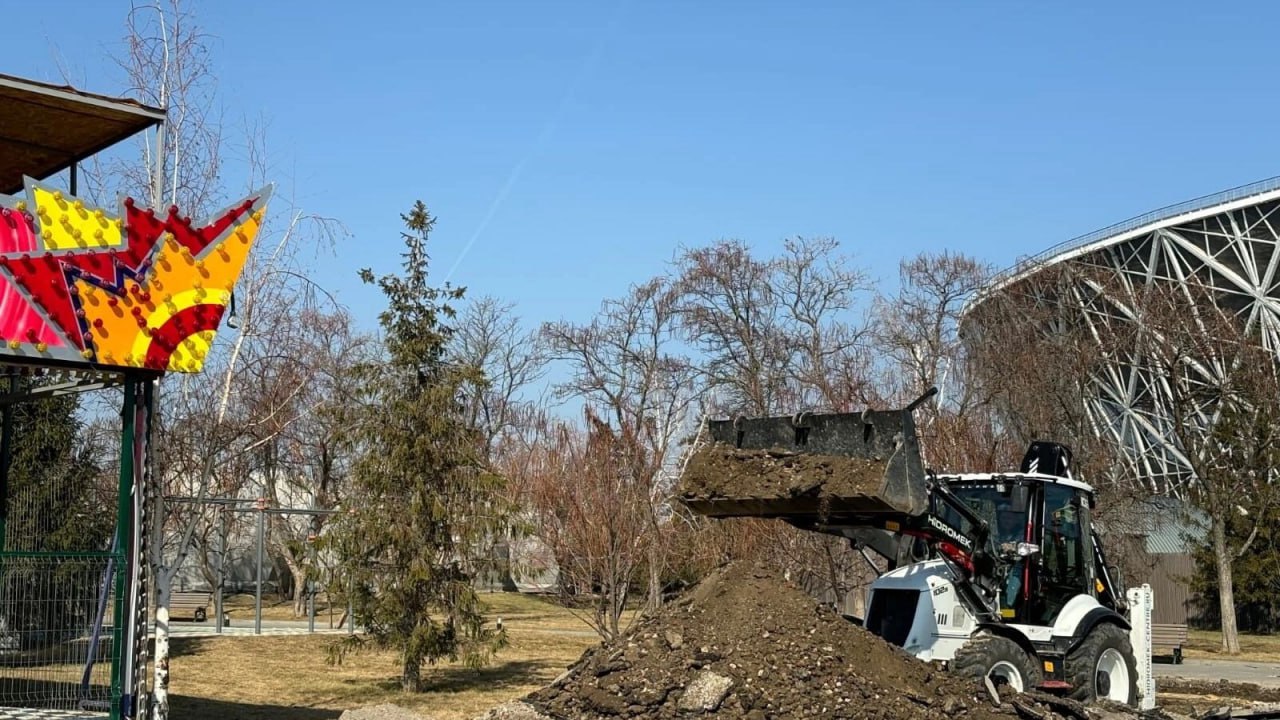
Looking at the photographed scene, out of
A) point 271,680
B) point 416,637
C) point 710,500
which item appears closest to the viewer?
point 710,500

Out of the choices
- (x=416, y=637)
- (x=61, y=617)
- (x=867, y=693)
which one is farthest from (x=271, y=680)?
(x=867, y=693)

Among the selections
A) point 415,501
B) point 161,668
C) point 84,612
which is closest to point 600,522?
point 415,501

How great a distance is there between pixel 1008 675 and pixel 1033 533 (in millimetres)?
1712

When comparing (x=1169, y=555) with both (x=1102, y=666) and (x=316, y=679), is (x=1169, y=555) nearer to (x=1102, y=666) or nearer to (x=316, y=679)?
(x=1102, y=666)

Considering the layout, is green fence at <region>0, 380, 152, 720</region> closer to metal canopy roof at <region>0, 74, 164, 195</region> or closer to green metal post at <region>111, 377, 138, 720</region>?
green metal post at <region>111, 377, 138, 720</region>

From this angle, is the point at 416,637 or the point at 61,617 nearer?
the point at 61,617

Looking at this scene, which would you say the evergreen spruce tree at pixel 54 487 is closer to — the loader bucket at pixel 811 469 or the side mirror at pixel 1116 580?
the loader bucket at pixel 811 469

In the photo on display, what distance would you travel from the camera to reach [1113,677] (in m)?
14.3

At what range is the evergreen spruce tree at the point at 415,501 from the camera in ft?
57.6

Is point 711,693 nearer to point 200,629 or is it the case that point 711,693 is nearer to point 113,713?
point 113,713

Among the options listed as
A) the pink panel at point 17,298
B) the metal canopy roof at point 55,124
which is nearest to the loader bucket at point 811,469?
the pink panel at point 17,298

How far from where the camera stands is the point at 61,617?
1383 cm

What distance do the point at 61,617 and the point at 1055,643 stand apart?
10.8 meters

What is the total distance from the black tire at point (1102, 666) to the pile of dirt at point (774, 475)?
3.72m
